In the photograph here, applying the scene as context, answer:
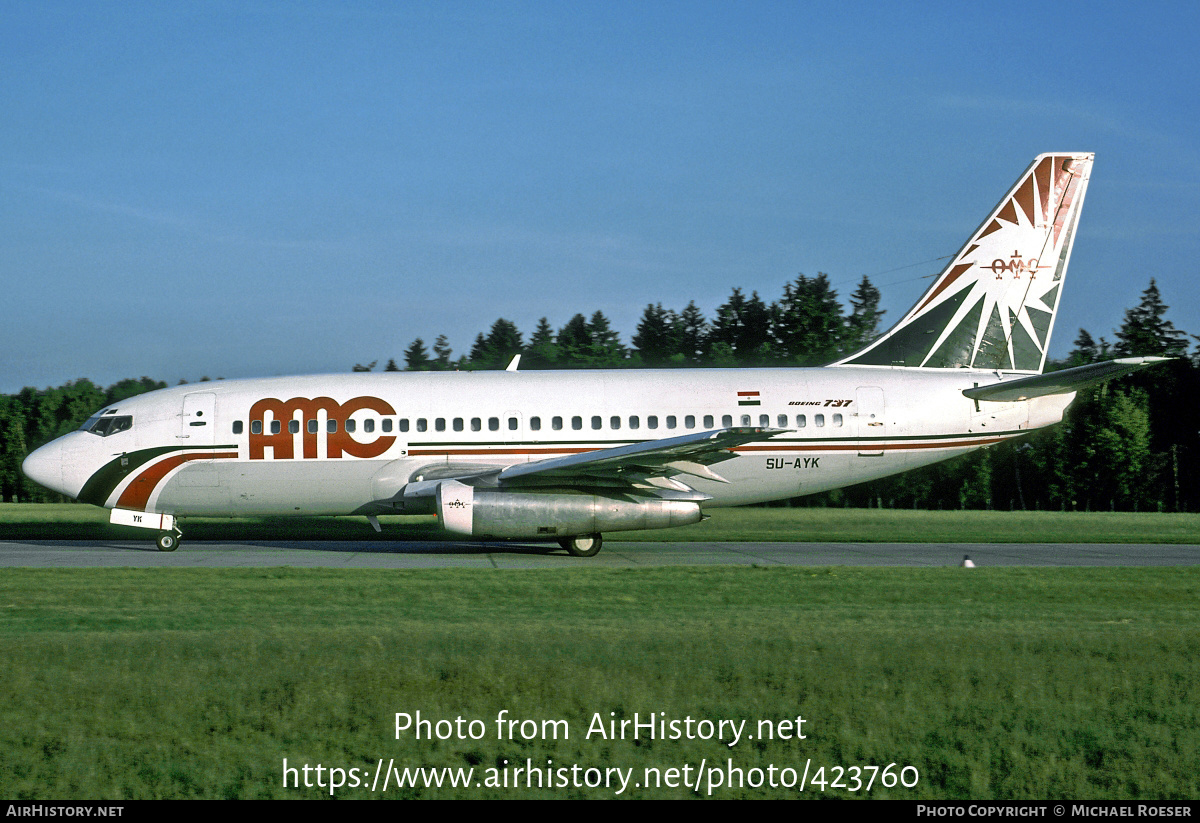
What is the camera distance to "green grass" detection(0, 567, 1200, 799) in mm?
6242

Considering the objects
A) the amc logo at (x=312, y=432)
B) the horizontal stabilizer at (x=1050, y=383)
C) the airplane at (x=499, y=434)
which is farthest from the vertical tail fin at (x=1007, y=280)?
the amc logo at (x=312, y=432)

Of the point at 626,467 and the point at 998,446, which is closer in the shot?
the point at 626,467

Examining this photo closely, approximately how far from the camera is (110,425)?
2136cm

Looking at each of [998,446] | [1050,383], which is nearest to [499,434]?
[1050,383]

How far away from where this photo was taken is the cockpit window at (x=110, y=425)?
69.9ft

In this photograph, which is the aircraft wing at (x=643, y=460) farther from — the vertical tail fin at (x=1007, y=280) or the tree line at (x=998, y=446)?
the tree line at (x=998, y=446)

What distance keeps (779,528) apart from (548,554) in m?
9.72

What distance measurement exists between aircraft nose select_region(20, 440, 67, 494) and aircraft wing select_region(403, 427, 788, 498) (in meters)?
6.78

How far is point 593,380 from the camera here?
22016mm

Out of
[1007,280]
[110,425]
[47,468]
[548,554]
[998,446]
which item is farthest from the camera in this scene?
[998,446]

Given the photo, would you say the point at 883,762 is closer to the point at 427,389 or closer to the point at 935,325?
the point at 427,389

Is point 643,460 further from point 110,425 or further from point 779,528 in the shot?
point 110,425

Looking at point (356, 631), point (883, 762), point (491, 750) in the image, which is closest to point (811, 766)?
point (883, 762)
